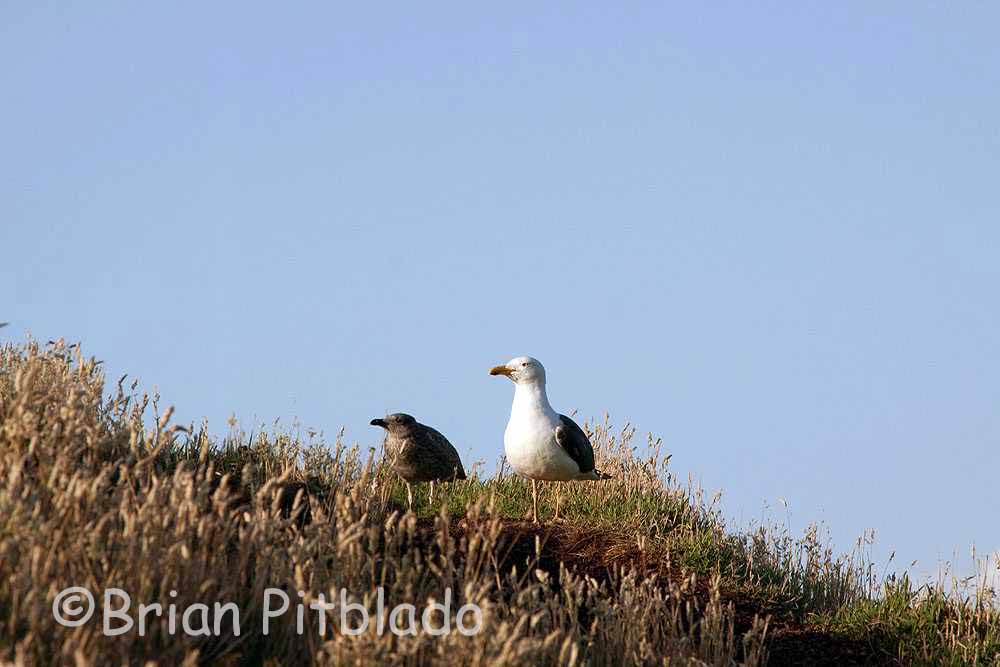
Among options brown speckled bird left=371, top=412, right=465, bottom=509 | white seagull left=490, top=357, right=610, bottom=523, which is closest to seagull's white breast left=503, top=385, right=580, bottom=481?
white seagull left=490, top=357, right=610, bottom=523

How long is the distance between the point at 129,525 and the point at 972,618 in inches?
303

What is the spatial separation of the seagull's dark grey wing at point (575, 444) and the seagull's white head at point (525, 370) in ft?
1.52

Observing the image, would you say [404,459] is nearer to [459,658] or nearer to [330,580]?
[330,580]

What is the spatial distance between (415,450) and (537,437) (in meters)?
1.20

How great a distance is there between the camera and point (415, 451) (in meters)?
10.9

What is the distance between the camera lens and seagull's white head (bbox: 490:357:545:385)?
11.0 m

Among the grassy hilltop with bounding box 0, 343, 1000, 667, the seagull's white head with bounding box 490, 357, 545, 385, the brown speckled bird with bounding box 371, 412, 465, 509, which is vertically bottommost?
the grassy hilltop with bounding box 0, 343, 1000, 667

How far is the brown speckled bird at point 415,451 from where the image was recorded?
10.8 m

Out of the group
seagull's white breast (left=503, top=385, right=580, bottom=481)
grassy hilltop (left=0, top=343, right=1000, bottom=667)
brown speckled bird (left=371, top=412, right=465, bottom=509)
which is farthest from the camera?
brown speckled bird (left=371, top=412, right=465, bottom=509)

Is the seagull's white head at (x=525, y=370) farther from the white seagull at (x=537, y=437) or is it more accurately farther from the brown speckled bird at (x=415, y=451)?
the brown speckled bird at (x=415, y=451)

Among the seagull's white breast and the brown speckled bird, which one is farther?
the brown speckled bird

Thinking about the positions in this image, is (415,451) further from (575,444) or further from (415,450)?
(575,444)

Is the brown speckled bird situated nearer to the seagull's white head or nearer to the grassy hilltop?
the grassy hilltop

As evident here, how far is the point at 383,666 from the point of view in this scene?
5.03 m
